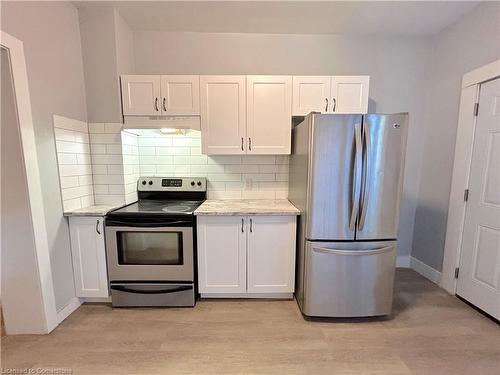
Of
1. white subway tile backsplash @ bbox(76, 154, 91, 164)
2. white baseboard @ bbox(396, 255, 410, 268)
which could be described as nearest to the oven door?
white subway tile backsplash @ bbox(76, 154, 91, 164)

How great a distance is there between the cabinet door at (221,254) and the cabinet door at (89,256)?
0.88 metres

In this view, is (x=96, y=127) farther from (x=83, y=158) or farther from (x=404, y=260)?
(x=404, y=260)

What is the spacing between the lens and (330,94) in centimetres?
238

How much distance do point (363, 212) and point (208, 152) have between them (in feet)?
5.10

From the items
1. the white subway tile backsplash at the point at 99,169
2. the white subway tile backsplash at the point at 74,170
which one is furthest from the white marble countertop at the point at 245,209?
the white subway tile backsplash at the point at 74,170

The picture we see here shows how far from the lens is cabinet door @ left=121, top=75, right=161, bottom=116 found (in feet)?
7.65

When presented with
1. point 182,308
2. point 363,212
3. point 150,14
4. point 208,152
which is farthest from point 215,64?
point 182,308

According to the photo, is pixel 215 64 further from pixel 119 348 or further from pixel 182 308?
pixel 119 348

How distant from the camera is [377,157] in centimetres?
183

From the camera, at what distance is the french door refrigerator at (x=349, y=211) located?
1.82m

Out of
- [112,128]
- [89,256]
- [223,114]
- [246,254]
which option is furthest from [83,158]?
[246,254]

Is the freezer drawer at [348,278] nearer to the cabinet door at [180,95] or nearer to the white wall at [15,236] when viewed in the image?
the cabinet door at [180,95]

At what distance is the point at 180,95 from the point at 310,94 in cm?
130

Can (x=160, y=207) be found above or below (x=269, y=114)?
below
